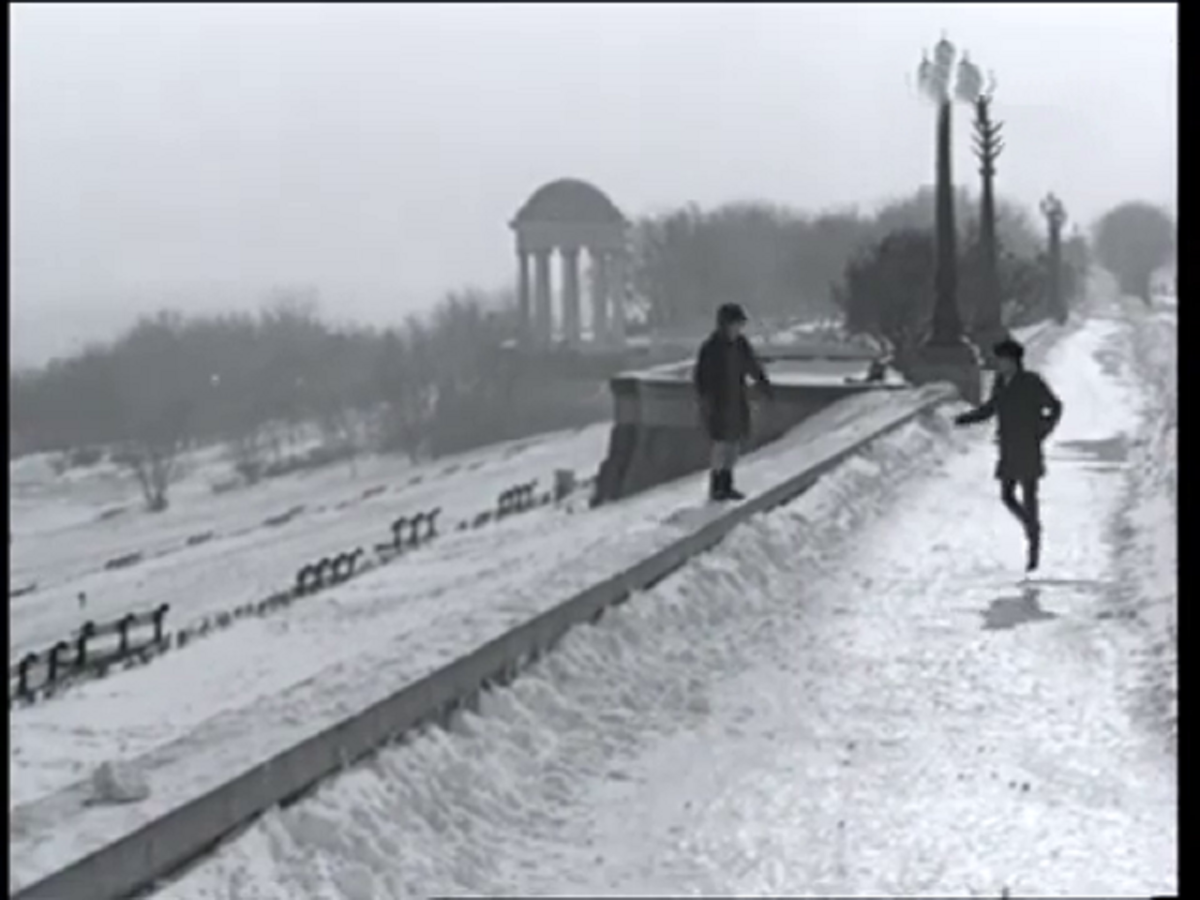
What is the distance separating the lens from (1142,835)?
458 cm

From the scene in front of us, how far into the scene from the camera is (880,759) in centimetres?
534

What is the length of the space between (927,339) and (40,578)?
23.0 feet

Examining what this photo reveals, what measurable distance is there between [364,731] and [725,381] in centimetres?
153

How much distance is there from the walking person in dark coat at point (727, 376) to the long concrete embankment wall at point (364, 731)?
20.6 inches

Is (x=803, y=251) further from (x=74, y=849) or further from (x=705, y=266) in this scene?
(x=74, y=849)

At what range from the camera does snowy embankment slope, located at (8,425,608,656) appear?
12047 mm

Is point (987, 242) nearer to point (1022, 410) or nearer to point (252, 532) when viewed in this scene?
point (1022, 410)

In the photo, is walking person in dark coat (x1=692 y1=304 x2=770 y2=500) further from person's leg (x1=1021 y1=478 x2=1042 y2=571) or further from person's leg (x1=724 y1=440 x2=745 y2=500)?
person's leg (x1=1021 y1=478 x2=1042 y2=571)

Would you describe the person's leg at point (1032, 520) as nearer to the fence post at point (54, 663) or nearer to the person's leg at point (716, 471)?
the person's leg at point (716, 471)

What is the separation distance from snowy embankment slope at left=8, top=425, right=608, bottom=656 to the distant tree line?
0.38 m

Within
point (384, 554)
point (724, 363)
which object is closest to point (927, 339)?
point (724, 363)

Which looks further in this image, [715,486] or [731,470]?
[715,486]

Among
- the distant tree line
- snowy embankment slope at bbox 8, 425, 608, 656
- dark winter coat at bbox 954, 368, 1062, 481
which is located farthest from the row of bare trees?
snowy embankment slope at bbox 8, 425, 608, 656

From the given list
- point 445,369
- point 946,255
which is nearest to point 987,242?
point 946,255
